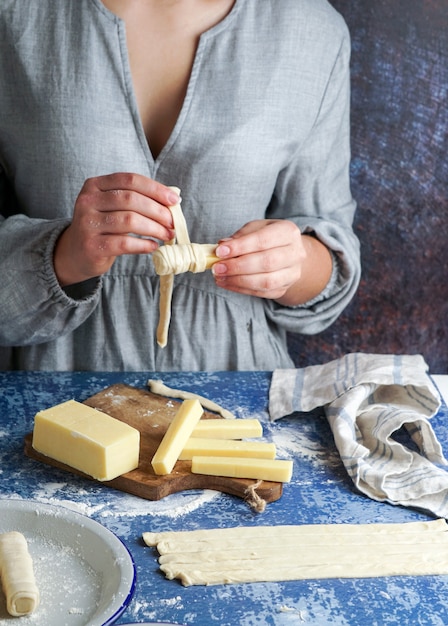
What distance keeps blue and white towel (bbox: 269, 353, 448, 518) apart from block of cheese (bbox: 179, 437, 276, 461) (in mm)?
103

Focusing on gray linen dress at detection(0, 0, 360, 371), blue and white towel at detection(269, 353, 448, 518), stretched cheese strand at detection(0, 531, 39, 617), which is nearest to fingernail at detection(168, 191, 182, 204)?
gray linen dress at detection(0, 0, 360, 371)

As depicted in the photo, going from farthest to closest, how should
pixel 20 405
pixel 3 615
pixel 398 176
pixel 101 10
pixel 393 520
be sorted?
pixel 398 176 → pixel 101 10 → pixel 20 405 → pixel 393 520 → pixel 3 615

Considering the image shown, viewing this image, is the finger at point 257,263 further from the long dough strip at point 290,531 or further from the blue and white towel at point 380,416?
the long dough strip at point 290,531

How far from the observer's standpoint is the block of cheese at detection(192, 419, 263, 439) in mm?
1100

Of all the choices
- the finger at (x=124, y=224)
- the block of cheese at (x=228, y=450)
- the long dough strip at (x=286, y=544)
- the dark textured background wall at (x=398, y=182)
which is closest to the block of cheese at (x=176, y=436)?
the block of cheese at (x=228, y=450)

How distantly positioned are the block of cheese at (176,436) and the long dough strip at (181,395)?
8cm

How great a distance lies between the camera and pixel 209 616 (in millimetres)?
789

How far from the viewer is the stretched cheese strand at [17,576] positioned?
2.47 ft

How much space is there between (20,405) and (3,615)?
0.47 meters

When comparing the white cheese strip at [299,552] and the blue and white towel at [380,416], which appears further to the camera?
the blue and white towel at [380,416]

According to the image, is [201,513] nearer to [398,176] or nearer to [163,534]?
[163,534]

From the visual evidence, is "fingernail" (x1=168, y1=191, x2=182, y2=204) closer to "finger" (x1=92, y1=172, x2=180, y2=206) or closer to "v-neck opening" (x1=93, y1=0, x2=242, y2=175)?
"finger" (x1=92, y1=172, x2=180, y2=206)

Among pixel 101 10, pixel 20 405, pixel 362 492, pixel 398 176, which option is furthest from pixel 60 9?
pixel 362 492

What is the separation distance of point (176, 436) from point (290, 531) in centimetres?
19
